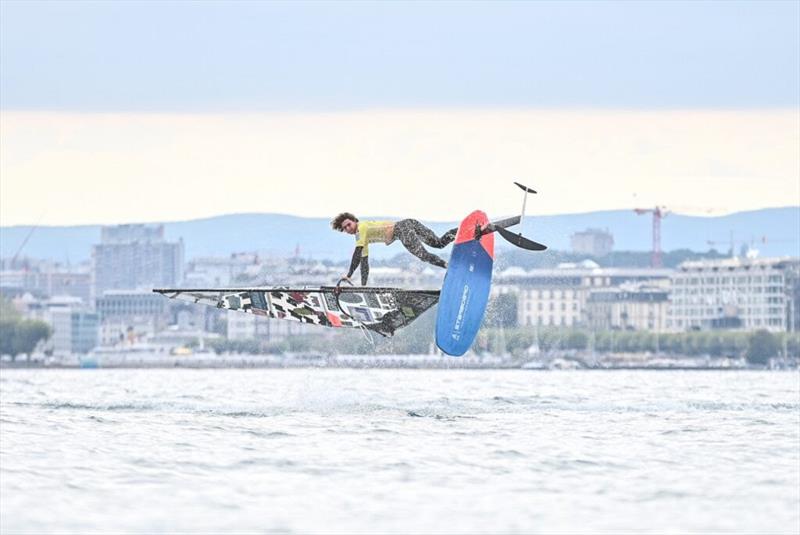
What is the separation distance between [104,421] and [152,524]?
14725 millimetres

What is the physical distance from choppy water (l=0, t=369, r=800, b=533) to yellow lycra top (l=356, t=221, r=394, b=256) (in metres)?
2.57

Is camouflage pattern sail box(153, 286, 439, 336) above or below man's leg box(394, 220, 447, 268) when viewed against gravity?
below

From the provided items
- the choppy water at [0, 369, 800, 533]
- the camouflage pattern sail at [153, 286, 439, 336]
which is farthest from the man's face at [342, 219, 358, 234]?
the choppy water at [0, 369, 800, 533]

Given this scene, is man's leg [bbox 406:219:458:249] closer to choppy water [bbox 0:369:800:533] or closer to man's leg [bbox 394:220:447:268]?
man's leg [bbox 394:220:447:268]

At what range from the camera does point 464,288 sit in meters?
31.0

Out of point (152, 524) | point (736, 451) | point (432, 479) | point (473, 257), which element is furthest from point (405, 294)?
point (152, 524)

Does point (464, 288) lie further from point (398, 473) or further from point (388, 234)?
point (398, 473)

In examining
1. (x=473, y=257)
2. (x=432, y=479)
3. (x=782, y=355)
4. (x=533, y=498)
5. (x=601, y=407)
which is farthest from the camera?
(x=782, y=355)

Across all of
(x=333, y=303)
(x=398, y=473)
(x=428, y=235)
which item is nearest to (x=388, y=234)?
(x=428, y=235)

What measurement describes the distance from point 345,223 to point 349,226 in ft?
0.24

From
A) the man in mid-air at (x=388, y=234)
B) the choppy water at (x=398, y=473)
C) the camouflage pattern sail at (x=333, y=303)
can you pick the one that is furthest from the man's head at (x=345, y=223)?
the choppy water at (x=398, y=473)

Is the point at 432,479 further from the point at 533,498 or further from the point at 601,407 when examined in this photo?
the point at 601,407

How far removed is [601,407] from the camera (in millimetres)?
43031

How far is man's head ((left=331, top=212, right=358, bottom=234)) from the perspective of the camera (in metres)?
30.8
